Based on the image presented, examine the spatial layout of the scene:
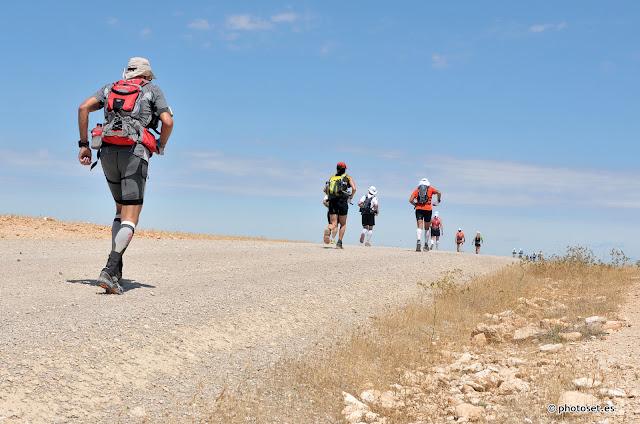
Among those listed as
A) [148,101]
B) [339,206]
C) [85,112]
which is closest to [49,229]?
[339,206]

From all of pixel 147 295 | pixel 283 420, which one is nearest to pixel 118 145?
pixel 147 295

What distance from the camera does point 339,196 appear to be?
17219 millimetres

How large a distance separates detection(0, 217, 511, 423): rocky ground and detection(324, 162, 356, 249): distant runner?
4.01 meters

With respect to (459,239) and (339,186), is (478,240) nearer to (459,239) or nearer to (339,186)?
(459,239)

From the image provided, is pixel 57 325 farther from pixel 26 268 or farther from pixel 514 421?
pixel 26 268

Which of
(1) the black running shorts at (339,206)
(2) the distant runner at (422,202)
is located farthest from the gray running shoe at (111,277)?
(2) the distant runner at (422,202)

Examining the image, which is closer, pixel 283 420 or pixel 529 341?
pixel 283 420

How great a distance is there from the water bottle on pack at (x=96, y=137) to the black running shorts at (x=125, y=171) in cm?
9

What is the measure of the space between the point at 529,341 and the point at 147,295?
15.2 feet

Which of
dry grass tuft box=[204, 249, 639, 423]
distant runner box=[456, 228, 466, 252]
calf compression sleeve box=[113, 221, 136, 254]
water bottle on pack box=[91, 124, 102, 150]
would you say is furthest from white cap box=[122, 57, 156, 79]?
distant runner box=[456, 228, 466, 252]

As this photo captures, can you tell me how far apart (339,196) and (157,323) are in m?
11.0

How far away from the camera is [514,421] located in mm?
5164

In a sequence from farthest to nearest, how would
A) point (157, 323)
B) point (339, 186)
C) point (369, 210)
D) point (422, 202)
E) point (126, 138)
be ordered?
1. point (369, 210)
2. point (422, 202)
3. point (339, 186)
4. point (126, 138)
5. point (157, 323)

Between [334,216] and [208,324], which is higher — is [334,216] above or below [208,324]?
above
